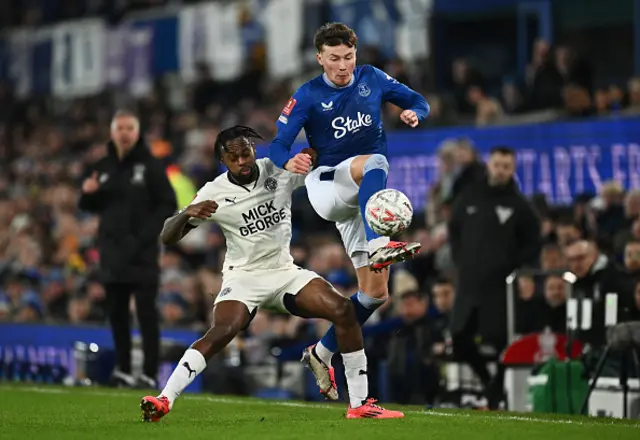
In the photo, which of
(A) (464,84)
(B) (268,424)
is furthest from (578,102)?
(B) (268,424)

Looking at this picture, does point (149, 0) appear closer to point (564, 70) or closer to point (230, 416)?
point (564, 70)

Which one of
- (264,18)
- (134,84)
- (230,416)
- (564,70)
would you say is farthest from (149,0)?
(230,416)

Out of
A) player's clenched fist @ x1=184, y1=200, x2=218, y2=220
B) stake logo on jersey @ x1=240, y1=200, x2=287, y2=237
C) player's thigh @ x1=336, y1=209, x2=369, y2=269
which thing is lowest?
player's thigh @ x1=336, y1=209, x2=369, y2=269

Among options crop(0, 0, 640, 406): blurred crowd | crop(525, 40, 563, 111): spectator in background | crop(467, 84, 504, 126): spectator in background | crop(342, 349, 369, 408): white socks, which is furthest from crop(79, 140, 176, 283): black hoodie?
crop(525, 40, 563, 111): spectator in background

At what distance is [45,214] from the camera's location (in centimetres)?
2248

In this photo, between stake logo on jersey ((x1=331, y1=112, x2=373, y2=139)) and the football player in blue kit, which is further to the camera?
stake logo on jersey ((x1=331, y1=112, x2=373, y2=139))

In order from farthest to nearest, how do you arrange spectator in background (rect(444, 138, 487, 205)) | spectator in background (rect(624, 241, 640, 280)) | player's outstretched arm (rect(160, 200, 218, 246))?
spectator in background (rect(444, 138, 487, 205)) < spectator in background (rect(624, 241, 640, 280)) < player's outstretched arm (rect(160, 200, 218, 246))

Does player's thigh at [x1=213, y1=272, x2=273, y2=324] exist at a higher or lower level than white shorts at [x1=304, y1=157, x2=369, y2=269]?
lower

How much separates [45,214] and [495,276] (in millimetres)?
11068

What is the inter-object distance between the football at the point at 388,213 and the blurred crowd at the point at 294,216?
4.18ft

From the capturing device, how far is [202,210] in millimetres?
9273

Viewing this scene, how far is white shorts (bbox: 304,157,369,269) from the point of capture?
9711 millimetres

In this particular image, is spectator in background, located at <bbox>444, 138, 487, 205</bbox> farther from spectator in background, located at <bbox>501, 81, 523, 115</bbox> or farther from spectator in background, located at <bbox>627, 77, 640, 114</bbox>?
spectator in background, located at <bbox>501, 81, 523, 115</bbox>

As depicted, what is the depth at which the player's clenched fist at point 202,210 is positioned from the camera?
30.4ft
